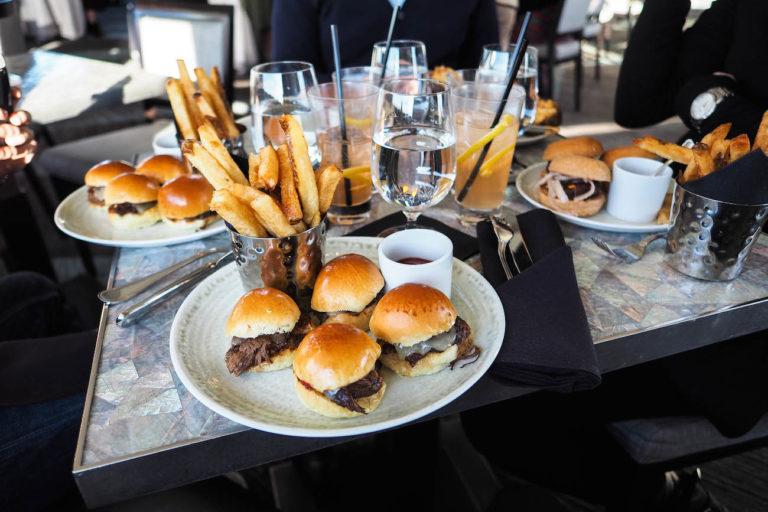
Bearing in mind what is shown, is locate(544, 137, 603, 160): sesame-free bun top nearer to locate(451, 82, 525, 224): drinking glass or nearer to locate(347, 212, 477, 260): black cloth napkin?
locate(451, 82, 525, 224): drinking glass

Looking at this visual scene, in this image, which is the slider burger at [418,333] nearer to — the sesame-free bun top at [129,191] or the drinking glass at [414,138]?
the drinking glass at [414,138]

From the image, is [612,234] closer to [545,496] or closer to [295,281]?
[545,496]

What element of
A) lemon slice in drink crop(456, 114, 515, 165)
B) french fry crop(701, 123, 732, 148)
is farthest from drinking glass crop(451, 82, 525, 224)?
french fry crop(701, 123, 732, 148)

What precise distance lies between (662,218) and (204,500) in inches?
40.1

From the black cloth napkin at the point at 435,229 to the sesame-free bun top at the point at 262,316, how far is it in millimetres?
378

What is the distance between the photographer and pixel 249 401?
71 cm

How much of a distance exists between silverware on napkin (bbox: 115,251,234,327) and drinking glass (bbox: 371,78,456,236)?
13.6 inches

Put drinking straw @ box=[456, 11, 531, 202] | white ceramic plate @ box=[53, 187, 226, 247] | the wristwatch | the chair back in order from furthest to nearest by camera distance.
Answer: the chair back → the wristwatch → white ceramic plate @ box=[53, 187, 226, 247] → drinking straw @ box=[456, 11, 531, 202]

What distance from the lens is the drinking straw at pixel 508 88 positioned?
99 cm

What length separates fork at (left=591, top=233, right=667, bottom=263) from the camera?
101cm

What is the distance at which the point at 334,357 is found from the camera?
68 centimetres

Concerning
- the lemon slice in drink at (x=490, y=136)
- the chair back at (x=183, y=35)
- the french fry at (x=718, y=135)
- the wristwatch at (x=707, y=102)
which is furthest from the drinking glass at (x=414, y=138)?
the chair back at (x=183, y=35)

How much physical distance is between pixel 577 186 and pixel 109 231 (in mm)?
1000

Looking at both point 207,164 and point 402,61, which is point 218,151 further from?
point 402,61
